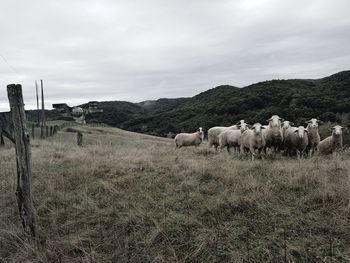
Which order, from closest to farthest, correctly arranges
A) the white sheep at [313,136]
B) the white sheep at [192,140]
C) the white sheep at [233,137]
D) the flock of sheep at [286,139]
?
the flock of sheep at [286,139] → the white sheep at [313,136] → the white sheep at [233,137] → the white sheep at [192,140]

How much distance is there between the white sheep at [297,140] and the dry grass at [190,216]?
4.27m

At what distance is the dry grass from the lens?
5996 millimetres

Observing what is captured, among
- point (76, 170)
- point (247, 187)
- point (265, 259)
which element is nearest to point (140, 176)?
point (76, 170)

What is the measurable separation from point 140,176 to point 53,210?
263cm

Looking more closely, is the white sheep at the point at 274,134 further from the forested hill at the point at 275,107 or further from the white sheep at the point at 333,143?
the forested hill at the point at 275,107

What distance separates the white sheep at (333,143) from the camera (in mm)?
14786

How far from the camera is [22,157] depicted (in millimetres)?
6965

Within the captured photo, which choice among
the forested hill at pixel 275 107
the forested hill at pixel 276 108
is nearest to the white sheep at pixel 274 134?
the forested hill at pixel 276 108

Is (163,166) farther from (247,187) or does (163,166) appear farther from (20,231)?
(20,231)

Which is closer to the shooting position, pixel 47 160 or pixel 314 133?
pixel 47 160

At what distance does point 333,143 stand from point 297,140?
1.86m

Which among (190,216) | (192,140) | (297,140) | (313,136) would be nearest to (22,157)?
(190,216)

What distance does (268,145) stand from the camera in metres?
15.0

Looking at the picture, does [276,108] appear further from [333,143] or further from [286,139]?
[286,139]
